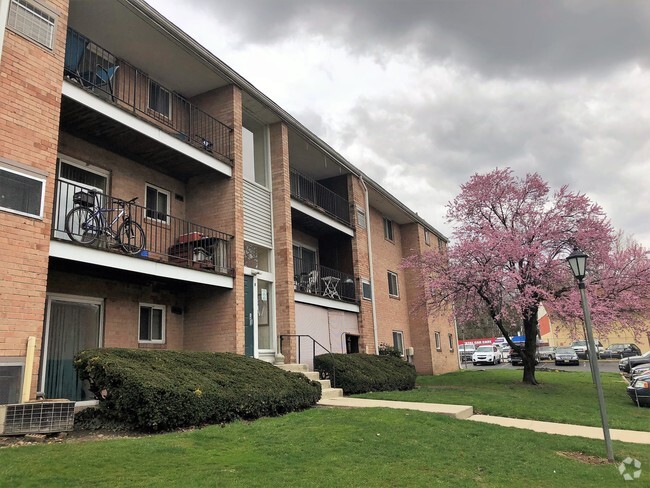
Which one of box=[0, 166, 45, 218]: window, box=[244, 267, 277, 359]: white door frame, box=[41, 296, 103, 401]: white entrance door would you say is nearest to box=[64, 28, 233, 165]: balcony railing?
box=[0, 166, 45, 218]: window

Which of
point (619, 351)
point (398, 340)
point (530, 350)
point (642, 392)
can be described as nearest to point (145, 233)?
point (642, 392)

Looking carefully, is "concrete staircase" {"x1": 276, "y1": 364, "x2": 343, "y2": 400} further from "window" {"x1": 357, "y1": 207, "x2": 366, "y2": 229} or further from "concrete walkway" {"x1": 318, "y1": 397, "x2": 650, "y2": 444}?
"window" {"x1": 357, "y1": 207, "x2": 366, "y2": 229}

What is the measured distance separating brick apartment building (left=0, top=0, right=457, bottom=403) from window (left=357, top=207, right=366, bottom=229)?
99cm

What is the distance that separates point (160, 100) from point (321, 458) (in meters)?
10.3

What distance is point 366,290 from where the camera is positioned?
65.5ft

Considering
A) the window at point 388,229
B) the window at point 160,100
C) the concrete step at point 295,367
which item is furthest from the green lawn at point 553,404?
the window at point 388,229

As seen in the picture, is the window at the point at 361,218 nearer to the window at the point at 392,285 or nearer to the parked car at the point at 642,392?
the window at the point at 392,285

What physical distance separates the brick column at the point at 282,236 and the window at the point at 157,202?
3.51 metres

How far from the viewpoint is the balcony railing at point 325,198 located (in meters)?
18.8

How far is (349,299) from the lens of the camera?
746 inches

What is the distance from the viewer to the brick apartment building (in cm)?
799

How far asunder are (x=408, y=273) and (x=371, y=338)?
25.2 ft

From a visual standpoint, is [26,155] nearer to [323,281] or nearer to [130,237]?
[130,237]

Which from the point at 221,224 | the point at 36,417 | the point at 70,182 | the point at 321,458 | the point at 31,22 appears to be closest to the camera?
the point at 321,458
